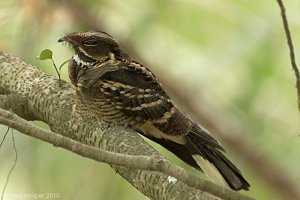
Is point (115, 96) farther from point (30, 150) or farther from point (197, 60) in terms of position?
point (197, 60)

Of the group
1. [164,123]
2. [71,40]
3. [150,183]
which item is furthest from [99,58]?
[150,183]

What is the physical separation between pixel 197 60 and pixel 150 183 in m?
1.85

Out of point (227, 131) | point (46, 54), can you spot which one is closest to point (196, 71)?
point (227, 131)

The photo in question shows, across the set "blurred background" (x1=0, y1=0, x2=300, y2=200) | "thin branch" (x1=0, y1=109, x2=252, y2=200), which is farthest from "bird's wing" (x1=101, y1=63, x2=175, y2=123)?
"thin branch" (x1=0, y1=109, x2=252, y2=200)

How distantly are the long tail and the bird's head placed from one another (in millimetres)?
504

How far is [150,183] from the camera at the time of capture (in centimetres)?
242

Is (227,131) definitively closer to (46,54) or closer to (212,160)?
(212,160)

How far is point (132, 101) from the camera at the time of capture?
3213mm

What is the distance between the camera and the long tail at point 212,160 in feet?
9.60

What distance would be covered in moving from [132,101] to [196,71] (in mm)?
992

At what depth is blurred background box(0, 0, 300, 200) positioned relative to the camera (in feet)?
12.6

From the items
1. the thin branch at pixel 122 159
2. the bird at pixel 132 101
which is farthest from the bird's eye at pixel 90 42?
the thin branch at pixel 122 159

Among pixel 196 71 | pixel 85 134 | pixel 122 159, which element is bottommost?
pixel 85 134

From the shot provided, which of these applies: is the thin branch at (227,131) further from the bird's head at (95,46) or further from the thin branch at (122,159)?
the thin branch at (122,159)
